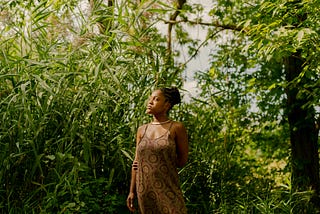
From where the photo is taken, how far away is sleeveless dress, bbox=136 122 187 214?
335cm

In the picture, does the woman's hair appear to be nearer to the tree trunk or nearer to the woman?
the woman

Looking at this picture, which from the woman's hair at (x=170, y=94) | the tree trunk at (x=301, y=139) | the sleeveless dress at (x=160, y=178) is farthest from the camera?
the tree trunk at (x=301, y=139)

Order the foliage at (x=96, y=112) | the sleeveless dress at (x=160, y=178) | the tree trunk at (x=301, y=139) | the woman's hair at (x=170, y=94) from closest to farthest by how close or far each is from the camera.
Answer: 1. the sleeveless dress at (x=160, y=178)
2. the woman's hair at (x=170, y=94)
3. the foliage at (x=96, y=112)
4. the tree trunk at (x=301, y=139)

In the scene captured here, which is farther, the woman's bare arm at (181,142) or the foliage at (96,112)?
the foliage at (96,112)

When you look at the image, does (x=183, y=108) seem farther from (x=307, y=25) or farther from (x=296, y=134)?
(x=296, y=134)

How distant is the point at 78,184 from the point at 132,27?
1.40m

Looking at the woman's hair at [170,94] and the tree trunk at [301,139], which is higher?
the woman's hair at [170,94]

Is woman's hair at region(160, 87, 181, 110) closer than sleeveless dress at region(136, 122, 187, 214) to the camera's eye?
No

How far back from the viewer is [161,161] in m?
3.36

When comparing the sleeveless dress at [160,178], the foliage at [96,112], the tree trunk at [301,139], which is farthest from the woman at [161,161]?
the tree trunk at [301,139]

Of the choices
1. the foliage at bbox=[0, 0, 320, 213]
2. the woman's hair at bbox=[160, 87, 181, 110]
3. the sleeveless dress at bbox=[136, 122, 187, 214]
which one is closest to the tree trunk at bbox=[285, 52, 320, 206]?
the foliage at bbox=[0, 0, 320, 213]

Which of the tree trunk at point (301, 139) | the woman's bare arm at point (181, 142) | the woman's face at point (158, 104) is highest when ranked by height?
the woman's face at point (158, 104)

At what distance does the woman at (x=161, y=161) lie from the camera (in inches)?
132

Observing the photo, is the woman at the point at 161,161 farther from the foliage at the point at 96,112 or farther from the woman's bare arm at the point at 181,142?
the foliage at the point at 96,112
